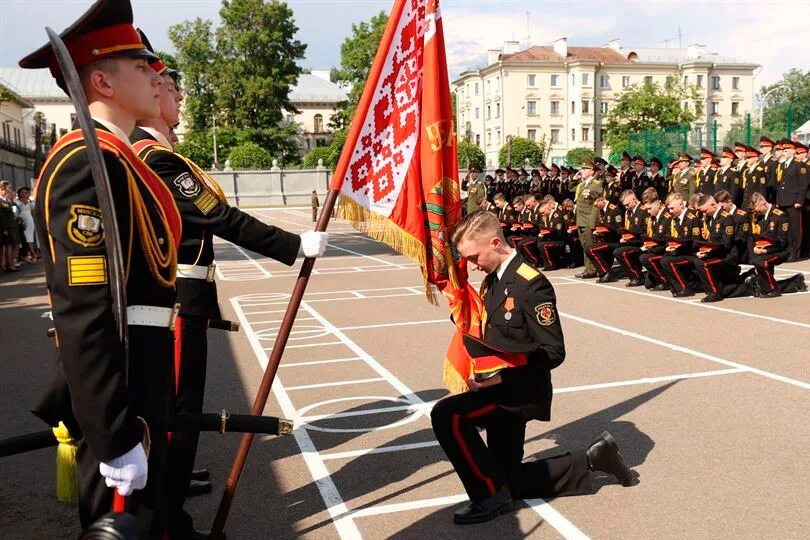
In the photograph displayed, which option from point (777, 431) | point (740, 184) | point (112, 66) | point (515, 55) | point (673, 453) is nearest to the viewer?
point (112, 66)

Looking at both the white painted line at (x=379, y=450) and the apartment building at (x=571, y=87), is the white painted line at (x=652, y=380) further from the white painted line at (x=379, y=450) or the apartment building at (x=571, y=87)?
the apartment building at (x=571, y=87)

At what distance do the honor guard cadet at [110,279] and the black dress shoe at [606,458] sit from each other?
2.48m

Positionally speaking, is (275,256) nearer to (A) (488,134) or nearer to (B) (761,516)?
(B) (761,516)

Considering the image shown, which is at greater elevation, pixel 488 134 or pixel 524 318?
pixel 488 134

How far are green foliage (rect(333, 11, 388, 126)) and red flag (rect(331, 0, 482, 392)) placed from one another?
61.9m

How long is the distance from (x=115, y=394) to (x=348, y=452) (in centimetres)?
313

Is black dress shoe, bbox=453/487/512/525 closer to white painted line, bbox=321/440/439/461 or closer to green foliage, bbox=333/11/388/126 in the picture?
white painted line, bbox=321/440/439/461

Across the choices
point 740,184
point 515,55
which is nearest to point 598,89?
point 515,55

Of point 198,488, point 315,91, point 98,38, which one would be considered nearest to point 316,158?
point 315,91

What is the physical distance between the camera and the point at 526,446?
5.16 m

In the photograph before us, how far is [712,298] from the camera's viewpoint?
1112cm

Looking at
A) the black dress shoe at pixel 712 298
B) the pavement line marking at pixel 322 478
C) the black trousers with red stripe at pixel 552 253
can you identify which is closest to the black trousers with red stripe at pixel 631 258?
the black dress shoe at pixel 712 298

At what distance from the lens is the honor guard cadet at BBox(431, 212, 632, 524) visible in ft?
13.0

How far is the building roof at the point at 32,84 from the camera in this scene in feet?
301
